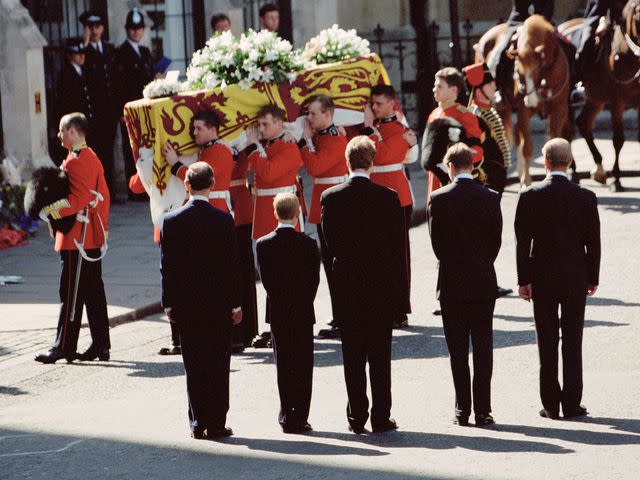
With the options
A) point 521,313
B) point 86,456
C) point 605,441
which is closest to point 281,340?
point 86,456

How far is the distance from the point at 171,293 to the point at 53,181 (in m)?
2.57

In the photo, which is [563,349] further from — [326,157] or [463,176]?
[326,157]

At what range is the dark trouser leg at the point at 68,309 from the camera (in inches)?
436

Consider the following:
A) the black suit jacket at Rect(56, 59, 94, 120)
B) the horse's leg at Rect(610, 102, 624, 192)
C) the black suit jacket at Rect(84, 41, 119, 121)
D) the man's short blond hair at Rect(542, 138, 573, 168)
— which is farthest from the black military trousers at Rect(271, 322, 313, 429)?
the horse's leg at Rect(610, 102, 624, 192)

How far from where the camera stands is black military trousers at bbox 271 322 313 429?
28.7ft

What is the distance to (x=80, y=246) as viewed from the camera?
1101 cm

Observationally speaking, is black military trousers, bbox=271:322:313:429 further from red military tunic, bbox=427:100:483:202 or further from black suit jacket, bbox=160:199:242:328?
red military tunic, bbox=427:100:483:202

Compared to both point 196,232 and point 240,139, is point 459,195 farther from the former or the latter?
point 240,139

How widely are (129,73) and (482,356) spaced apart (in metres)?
10.9

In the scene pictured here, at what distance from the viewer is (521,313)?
1207cm

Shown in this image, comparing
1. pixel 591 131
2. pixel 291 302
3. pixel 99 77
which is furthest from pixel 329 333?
pixel 591 131

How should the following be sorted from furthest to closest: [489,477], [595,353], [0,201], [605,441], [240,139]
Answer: [0,201] → [240,139] → [595,353] → [605,441] → [489,477]

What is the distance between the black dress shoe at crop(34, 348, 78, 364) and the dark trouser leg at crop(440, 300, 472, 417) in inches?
134

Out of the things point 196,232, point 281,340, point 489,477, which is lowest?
point 489,477
